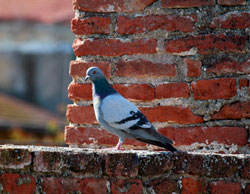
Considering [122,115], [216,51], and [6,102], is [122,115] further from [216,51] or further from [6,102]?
[6,102]

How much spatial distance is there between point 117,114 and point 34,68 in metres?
7.00

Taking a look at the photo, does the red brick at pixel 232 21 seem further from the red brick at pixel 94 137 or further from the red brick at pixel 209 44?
the red brick at pixel 94 137

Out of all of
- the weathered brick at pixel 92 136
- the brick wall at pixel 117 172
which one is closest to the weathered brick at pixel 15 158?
the brick wall at pixel 117 172

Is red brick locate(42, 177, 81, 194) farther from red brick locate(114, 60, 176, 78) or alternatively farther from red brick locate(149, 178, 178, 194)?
red brick locate(114, 60, 176, 78)

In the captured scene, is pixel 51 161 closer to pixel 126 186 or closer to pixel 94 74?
pixel 126 186

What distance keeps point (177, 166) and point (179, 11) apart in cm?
97

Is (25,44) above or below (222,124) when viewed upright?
above

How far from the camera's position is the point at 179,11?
110 inches

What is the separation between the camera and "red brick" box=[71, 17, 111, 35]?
113 inches

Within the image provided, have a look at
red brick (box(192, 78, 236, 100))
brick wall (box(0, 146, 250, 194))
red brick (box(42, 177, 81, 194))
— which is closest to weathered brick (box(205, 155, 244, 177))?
brick wall (box(0, 146, 250, 194))

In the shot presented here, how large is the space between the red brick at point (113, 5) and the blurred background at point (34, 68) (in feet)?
14.4

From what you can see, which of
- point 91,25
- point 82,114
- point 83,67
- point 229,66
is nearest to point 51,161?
point 82,114

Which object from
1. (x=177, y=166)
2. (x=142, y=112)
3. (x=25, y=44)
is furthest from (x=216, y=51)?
(x=25, y=44)

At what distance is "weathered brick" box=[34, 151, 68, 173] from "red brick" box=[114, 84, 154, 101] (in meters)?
0.81
